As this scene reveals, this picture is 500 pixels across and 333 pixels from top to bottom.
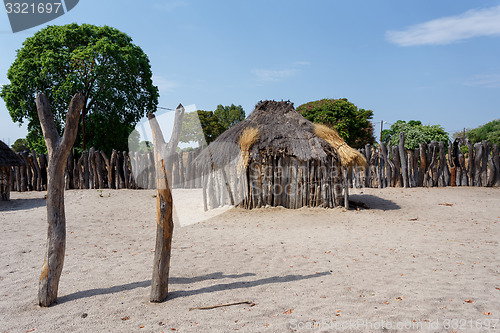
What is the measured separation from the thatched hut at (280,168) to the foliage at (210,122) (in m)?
25.1

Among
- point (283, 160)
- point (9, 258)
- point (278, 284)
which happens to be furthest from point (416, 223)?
point (9, 258)

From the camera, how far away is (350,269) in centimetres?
456

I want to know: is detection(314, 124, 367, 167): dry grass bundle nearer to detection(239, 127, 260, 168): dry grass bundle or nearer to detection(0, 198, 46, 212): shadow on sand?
detection(239, 127, 260, 168): dry grass bundle

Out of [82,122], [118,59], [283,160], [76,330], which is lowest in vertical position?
[76,330]

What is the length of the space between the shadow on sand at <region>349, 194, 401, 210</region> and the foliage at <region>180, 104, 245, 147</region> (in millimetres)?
23901

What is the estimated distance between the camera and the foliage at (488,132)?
26219 millimetres

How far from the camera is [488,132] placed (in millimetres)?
28094

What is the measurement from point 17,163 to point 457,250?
493 inches

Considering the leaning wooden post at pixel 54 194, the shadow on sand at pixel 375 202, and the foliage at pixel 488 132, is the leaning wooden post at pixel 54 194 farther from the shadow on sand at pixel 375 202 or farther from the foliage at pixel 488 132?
the foliage at pixel 488 132

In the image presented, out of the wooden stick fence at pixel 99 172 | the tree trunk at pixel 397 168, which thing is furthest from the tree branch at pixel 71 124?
the tree trunk at pixel 397 168

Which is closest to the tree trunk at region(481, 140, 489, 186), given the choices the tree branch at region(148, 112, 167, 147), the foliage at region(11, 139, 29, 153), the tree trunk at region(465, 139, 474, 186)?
the tree trunk at region(465, 139, 474, 186)

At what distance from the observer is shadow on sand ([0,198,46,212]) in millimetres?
10234

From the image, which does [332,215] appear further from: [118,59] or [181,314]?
[118,59]

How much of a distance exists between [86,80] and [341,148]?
46.3ft
